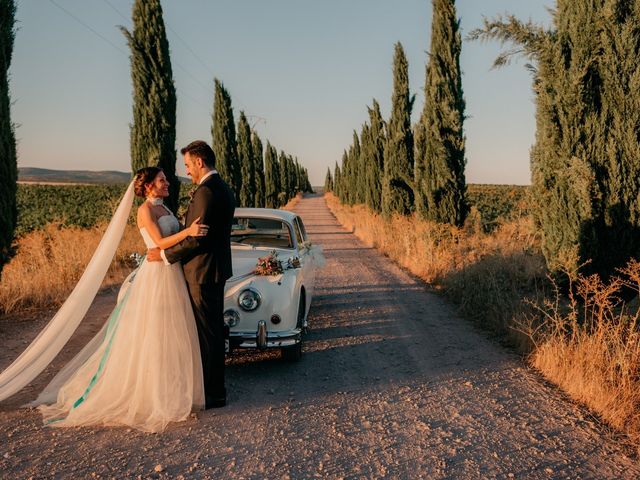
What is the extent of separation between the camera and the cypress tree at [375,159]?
93.7 feet

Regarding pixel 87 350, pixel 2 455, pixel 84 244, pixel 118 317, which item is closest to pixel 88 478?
pixel 2 455

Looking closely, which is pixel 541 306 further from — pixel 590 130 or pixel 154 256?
pixel 154 256

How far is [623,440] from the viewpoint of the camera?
3.94 m

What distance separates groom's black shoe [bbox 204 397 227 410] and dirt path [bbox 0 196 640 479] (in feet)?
0.29

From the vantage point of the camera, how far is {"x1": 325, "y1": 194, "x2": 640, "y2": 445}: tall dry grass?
4.70m

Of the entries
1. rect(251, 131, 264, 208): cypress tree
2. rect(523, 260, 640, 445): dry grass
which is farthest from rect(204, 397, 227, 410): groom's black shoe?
rect(251, 131, 264, 208): cypress tree

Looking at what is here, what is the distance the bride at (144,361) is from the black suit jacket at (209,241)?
0.30ft

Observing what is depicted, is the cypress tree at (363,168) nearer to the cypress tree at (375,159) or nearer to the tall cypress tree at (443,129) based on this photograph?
the cypress tree at (375,159)

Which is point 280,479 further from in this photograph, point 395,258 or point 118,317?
point 395,258

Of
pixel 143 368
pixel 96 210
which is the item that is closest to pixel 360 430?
pixel 143 368

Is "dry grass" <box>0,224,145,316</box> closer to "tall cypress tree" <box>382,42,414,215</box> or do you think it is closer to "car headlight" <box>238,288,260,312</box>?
"car headlight" <box>238,288,260,312</box>

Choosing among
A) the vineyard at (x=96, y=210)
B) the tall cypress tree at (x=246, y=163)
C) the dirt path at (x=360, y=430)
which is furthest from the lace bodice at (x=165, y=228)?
the tall cypress tree at (x=246, y=163)

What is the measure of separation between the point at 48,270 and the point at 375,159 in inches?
859

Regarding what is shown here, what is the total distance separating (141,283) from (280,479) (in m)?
2.26
